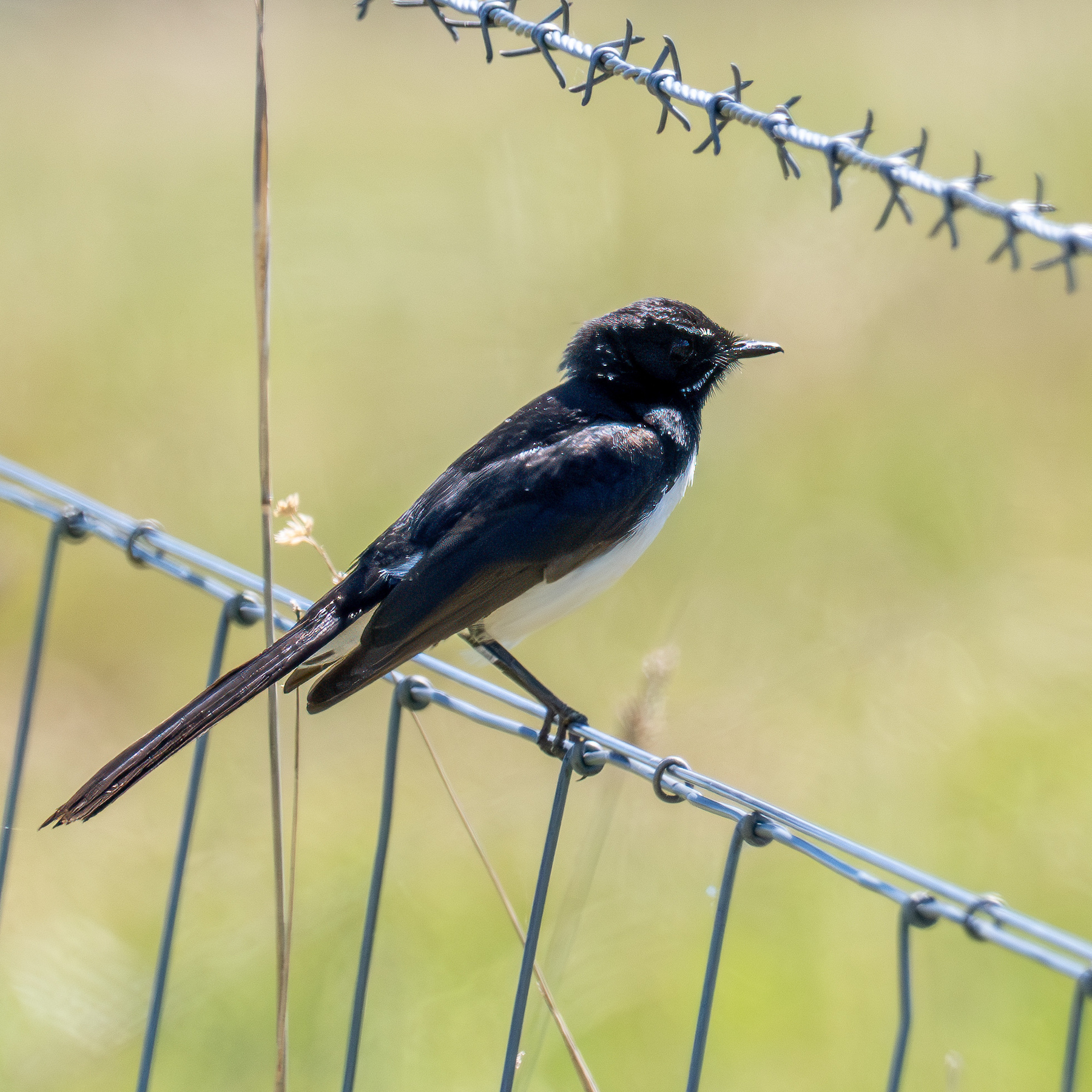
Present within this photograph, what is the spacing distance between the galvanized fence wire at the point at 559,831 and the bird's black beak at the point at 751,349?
110 centimetres

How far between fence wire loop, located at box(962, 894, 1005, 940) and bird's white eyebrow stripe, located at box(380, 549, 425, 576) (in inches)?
70.0

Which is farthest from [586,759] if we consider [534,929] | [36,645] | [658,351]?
[658,351]

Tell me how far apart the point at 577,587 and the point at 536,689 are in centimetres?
27

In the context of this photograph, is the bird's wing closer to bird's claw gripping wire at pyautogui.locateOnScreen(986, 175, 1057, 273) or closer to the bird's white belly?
the bird's white belly

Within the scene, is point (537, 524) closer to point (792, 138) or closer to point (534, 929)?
point (534, 929)

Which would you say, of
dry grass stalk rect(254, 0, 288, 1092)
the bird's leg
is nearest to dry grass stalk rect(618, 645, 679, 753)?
the bird's leg

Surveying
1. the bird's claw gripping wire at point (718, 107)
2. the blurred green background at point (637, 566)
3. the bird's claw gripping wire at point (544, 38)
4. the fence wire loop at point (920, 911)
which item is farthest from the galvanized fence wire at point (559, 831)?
the blurred green background at point (637, 566)

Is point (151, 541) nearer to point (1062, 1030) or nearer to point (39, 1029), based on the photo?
point (39, 1029)

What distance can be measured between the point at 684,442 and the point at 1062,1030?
217 cm

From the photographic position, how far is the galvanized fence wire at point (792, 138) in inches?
61.9

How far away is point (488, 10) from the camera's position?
2484 mm

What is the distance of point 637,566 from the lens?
6871 millimetres

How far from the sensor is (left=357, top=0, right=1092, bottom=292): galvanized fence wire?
1.57m

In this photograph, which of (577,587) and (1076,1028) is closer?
(1076,1028)
